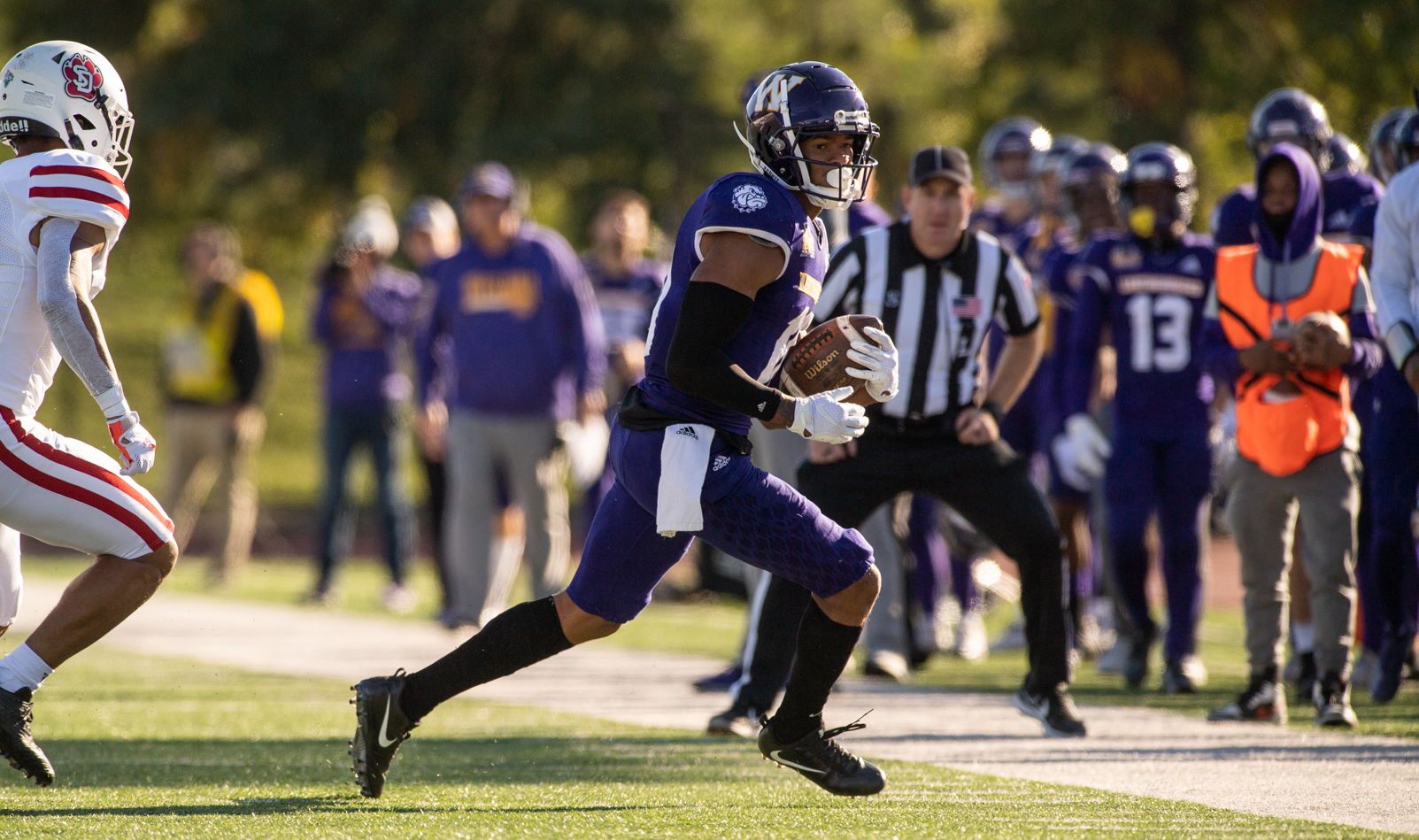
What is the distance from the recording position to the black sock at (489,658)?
4.51 meters

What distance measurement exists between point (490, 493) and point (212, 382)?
3.87 metres

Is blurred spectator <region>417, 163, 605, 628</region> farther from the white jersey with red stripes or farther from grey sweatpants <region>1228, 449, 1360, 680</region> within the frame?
the white jersey with red stripes

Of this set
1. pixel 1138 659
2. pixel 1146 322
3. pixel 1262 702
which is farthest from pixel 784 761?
pixel 1146 322

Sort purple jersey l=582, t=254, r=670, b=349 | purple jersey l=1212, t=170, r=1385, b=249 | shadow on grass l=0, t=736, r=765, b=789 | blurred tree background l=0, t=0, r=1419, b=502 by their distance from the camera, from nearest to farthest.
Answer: shadow on grass l=0, t=736, r=765, b=789 → purple jersey l=1212, t=170, r=1385, b=249 → purple jersey l=582, t=254, r=670, b=349 → blurred tree background l=0, t=0, r=1419, b=502

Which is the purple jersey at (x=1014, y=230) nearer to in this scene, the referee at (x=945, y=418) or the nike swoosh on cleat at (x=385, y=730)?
the referee at (x=945, y=418)

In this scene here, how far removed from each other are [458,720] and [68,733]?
1353 millimetres

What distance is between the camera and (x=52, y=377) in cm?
442

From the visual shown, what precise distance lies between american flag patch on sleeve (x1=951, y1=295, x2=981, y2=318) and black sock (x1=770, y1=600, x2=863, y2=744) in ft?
6.00

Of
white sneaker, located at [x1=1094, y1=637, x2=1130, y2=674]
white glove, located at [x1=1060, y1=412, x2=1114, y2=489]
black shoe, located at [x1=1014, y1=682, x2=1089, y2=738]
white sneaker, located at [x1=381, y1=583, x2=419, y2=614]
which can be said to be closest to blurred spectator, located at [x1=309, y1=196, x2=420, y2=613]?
white sneaker, located at [x1=381, y1=583, x2=419, y2=614]

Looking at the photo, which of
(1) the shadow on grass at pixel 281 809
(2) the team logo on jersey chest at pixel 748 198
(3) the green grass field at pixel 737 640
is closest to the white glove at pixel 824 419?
(2) the team logo on jersey chest at pixel 748 198

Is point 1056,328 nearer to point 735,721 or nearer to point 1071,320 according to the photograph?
point 1071,320

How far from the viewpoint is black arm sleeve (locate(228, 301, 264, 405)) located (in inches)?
483

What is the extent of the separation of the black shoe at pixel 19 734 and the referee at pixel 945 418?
2.26 m

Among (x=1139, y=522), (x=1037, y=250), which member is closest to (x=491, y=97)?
(x=1037, y=250)
